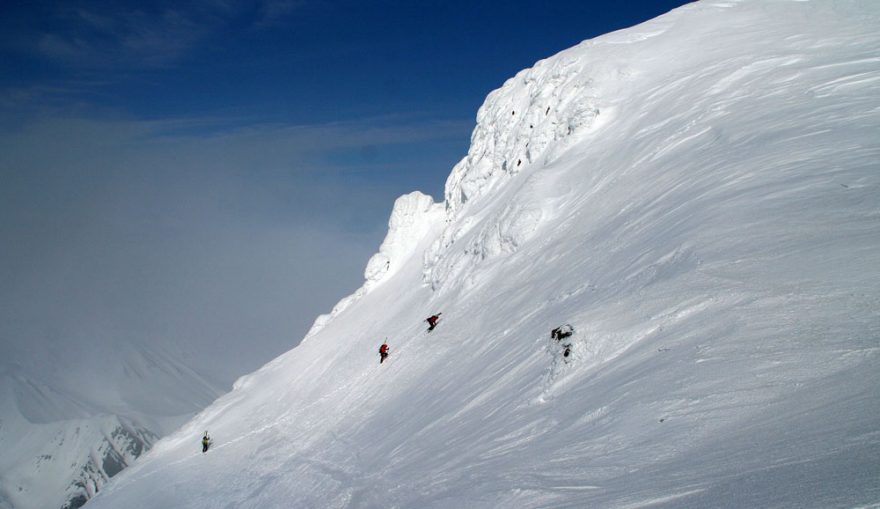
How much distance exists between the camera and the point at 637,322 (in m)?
11.5

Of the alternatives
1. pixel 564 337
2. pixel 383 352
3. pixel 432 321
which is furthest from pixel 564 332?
pixel 383 352

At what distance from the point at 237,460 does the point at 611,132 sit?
21459 millimetres

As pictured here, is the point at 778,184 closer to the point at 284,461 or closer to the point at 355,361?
the point at 284,461

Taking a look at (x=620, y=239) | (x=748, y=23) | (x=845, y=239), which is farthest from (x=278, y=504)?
(x=748, y=23)

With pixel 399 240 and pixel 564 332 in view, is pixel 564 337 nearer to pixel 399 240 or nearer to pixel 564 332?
pixel 564 332

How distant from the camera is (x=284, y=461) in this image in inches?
901

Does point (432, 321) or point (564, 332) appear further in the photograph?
point (432, 321)

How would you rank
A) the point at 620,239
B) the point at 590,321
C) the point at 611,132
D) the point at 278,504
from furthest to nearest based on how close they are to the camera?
1. the point at 611,132
2. the point at 278,504
3. the point at 620,239
4. the point at 590,321

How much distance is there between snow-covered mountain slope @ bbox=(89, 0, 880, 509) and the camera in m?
7.18

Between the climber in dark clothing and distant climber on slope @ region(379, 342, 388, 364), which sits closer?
the climber in dark clothing

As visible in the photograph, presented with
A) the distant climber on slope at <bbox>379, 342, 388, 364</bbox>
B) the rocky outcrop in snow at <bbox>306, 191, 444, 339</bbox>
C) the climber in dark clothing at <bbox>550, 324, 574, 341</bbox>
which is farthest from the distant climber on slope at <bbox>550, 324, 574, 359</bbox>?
the rocky outcrop in snow at <bbox>306, 191, 444, 339</bbox>

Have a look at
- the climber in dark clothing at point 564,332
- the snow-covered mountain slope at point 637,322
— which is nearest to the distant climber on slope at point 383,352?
the snow-covered mountain slope at point 637,322

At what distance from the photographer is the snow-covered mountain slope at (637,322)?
7.18 meters

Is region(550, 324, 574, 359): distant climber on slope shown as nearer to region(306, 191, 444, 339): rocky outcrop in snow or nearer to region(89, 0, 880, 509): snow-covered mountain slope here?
region(89, 0, 880, 509): snow-covered mountain slope
